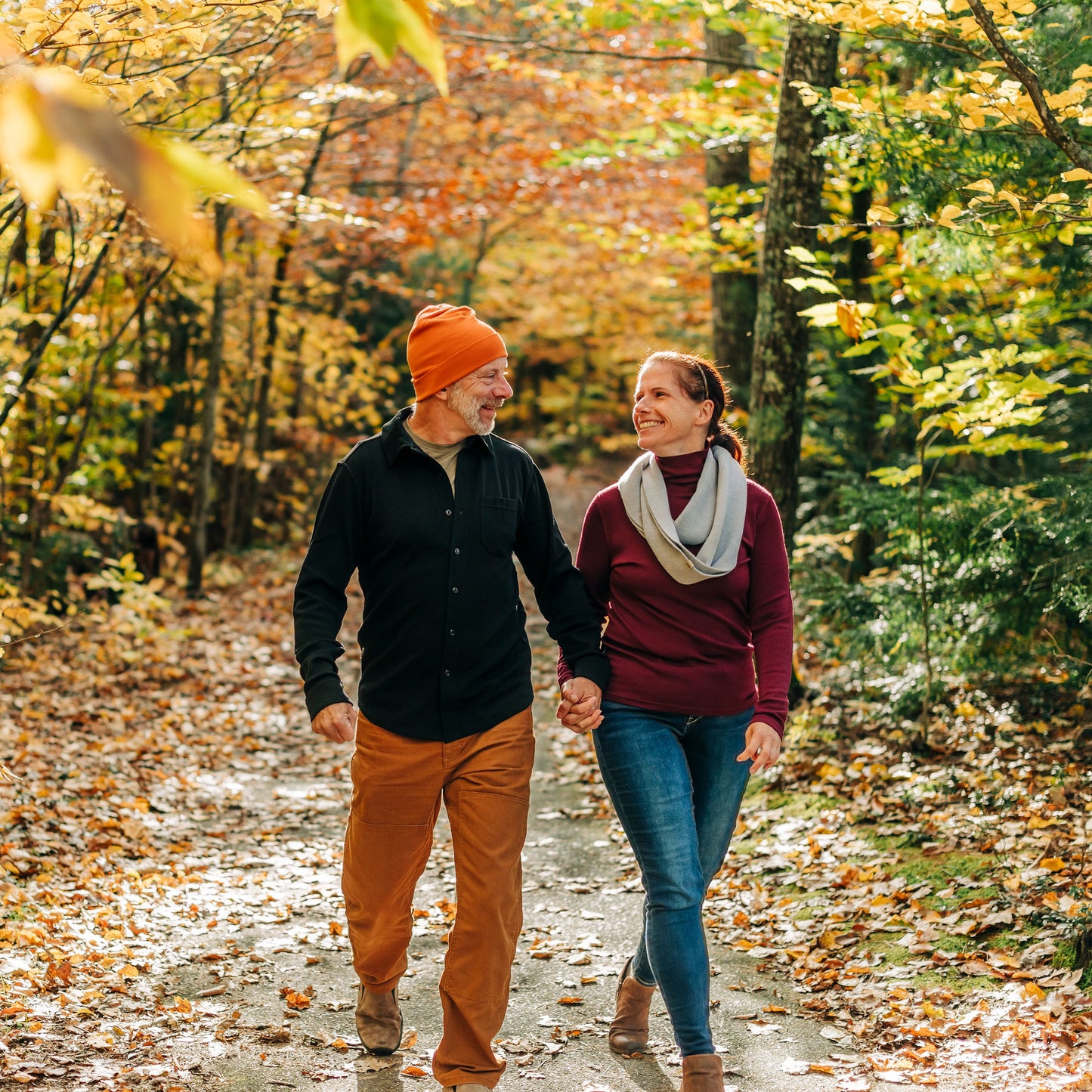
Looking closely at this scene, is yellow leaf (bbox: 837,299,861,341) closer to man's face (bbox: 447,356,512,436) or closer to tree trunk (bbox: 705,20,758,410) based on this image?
man's face (bbox: 447,356,512,436)

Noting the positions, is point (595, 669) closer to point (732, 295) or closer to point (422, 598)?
point (422, 598)

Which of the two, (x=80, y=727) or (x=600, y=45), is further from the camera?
(x=600, y=45)

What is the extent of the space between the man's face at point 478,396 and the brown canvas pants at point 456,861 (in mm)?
966

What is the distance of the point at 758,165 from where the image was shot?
40.9 feet

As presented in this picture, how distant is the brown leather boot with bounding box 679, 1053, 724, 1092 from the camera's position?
3.25 m

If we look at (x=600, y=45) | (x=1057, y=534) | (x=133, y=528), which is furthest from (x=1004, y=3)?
(x=600, y=45)

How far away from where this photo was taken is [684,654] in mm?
3545

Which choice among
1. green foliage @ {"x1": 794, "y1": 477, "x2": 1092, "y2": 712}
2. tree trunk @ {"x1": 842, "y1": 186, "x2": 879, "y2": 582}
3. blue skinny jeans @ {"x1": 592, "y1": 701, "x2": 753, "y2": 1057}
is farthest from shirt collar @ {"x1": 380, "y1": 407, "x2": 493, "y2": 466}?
tree trunk @ {"x1": 842, "y1": 186, "x2": 879, "y2": 582}

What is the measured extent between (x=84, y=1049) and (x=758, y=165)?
1120 cm

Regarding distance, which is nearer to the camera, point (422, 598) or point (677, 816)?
point (677, 816)

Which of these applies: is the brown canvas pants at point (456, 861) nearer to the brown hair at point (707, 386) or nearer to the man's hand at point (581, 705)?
the man's hand at point (581, 705)

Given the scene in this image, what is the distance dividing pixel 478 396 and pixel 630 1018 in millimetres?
2222

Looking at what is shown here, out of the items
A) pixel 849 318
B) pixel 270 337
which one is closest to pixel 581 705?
pixel 849 318

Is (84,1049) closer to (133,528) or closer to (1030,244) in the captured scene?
(1030,244)
